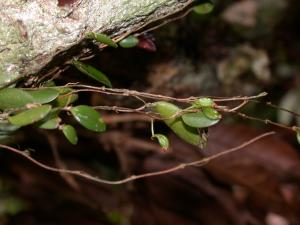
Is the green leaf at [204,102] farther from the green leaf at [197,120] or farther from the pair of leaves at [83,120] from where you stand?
the pair of leaves at [83,120]

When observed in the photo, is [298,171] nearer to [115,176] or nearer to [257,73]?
[257,73]

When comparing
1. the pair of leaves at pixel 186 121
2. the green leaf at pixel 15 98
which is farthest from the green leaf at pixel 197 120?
the green leaf at pixel 15 98

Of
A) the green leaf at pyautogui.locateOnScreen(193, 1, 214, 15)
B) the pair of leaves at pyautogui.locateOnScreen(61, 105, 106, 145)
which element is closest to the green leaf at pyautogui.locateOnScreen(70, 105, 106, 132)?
the pair of leaves at pyautogui.locateOnScreen(61, 105, 106, 145)

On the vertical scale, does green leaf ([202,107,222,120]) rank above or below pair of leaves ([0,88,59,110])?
below

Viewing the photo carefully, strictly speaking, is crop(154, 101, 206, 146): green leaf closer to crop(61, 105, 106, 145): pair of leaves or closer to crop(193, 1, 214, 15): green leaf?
crop(61, 105, 106, 145): pair of leaves

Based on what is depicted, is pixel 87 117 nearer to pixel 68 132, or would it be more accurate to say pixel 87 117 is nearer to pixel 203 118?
pixel 68 132

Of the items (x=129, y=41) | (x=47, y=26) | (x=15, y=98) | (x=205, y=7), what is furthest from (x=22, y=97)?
(x=205, y=7)
